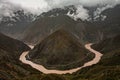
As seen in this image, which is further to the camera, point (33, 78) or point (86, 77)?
point (86, 77)

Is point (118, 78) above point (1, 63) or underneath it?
underneath

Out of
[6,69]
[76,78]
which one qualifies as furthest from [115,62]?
[6,69]

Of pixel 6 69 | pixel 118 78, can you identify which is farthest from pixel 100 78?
pixel 6 69

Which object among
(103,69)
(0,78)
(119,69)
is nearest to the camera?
(0,78)

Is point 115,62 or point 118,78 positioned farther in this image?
point 115,62

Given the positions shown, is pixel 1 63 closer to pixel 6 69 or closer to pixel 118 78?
pixel 6 69

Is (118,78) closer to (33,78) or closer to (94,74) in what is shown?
(94,74)

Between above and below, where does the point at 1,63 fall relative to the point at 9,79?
above

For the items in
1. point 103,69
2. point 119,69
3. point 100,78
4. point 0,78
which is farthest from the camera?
point 103,69

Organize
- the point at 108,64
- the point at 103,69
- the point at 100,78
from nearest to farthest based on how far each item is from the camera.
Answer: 1. the point at 100,78
2. the point at 103,69
3. the point at 108,64
